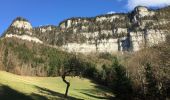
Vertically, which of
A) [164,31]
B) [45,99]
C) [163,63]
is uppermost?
[164,31]

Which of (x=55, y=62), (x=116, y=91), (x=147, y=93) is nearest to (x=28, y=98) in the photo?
(x=147, y=93)

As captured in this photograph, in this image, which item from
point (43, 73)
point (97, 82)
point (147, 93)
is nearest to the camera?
point (147, 93)

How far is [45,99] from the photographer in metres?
54.7

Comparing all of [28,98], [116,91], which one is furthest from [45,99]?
[116,91]

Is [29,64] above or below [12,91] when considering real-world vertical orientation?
above

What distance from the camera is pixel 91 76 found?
147625 mm

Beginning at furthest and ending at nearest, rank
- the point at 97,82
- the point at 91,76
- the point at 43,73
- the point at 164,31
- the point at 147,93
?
the point at 43,73 → the point at 91,76 → the point at 97,82 → the point at 147,93 → the point at 164,31

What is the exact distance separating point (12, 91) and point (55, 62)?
124m

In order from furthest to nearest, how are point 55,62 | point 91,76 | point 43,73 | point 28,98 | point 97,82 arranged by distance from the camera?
1. point 55,62
2. point 43,73
3. point 91,76
4. point 97,82
5. point 28,98

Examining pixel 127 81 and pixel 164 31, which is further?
pixel 127 81

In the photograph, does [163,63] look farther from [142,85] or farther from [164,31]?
[142,85]

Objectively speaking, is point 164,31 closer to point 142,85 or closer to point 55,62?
point 142,85

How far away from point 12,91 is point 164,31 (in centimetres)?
2278

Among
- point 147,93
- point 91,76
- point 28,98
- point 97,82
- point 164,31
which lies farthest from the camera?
point 91,76
